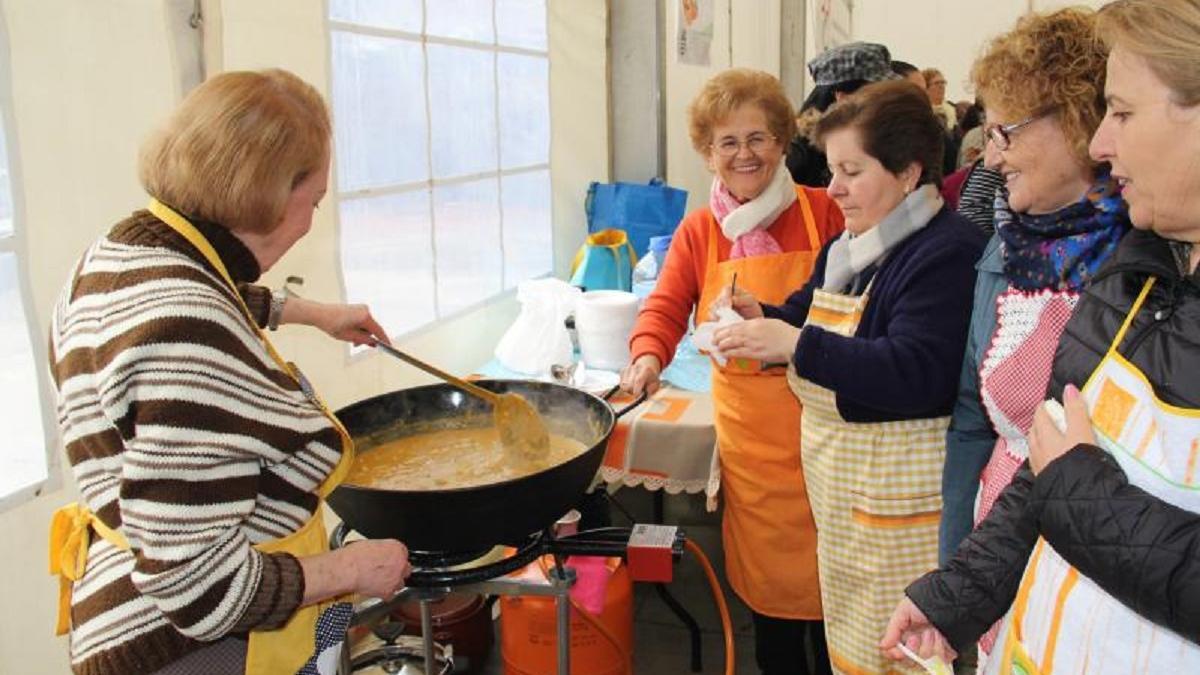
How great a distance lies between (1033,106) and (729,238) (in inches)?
→ 36.8

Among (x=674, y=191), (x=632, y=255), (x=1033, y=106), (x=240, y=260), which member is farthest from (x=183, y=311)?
(x=674, y=191)

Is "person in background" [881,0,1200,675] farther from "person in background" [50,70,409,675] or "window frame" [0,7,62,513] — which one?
"window frame" [0,7,62,513]

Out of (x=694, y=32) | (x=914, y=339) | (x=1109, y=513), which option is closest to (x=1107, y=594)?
(x=1109, y=513)

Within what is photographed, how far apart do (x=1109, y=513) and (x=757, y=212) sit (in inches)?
49.9

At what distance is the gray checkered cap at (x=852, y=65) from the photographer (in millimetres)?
2543

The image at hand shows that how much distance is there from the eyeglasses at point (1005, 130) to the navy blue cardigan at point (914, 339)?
0.28 m

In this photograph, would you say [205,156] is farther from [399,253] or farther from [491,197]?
[491,197]

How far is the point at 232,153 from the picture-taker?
1.01 meters

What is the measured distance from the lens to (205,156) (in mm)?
1014

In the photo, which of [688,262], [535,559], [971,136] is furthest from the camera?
[971,136]

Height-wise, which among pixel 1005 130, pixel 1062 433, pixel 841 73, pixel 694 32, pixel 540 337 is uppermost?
pixel 694 32

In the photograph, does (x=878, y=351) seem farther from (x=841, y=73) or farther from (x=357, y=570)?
(x=841, y=73)

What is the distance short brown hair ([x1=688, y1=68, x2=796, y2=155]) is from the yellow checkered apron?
0.52 meters

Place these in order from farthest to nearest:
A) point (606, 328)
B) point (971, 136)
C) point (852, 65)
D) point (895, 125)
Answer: point (971, 136) < point (606, 328) < point (852, 65) < point (895, 125)
